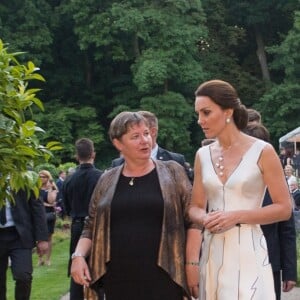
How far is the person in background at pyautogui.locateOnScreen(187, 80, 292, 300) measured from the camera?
459 centimetres

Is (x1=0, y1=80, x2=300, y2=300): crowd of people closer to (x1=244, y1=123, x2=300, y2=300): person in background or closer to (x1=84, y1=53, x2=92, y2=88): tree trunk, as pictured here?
(x1=244, y1=123, x2=300, y2=300): person in background

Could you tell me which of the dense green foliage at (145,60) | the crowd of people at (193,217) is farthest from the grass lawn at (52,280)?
the dense green foliage at (145,60)

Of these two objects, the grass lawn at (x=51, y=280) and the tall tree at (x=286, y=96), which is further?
the tall tree at (x=286, y=96)

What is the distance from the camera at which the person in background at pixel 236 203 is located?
15.1 ft

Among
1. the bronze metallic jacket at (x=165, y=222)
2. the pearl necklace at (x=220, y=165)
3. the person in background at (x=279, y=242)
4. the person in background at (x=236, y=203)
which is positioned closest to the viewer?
the person in background at (x=236, y=203)

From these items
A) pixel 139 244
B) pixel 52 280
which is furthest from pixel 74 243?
pixel 139 244

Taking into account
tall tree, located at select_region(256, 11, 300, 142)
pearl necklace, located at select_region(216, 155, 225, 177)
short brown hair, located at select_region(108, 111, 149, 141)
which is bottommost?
pearl necklace, located at select_region(216, 155, 225, 177)

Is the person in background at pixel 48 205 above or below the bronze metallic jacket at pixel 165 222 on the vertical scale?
below

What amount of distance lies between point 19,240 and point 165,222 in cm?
327

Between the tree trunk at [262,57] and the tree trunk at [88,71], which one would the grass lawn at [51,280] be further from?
the tree trunk at [262,57]

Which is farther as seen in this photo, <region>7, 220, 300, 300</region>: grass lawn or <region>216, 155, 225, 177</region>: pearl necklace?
<region>7, 220, 300, 300</region>: grass lawn

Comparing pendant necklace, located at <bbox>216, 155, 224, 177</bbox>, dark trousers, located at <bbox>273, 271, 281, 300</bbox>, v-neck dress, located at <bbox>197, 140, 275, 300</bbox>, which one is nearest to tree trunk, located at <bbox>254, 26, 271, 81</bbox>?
dark trousers, located at <bbox>273, 271, 281, 300</bbox>

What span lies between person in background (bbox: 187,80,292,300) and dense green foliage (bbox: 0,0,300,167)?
42.1 metres

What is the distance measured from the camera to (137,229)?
195 inches
